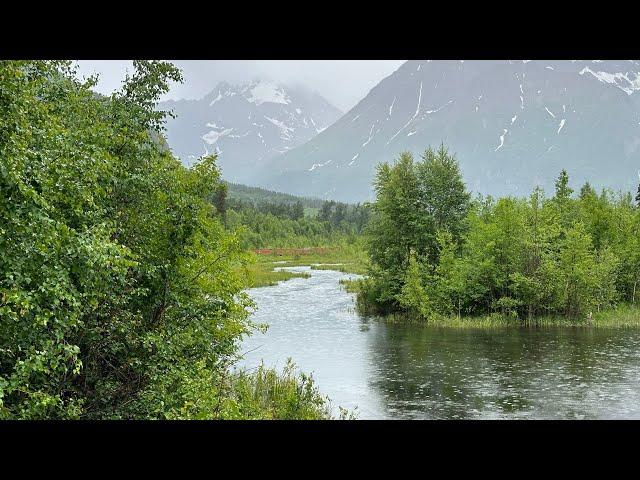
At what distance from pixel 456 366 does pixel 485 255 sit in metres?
14.6

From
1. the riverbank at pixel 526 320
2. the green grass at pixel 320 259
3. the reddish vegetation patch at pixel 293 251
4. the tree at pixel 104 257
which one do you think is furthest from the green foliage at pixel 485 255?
the reddish vegetation patch at pixel 293 251

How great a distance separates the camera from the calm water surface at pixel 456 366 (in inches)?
712

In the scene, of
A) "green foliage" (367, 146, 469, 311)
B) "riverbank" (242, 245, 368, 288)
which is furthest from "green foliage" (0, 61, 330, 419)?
"riverbank" (242, 245, 368, 288)

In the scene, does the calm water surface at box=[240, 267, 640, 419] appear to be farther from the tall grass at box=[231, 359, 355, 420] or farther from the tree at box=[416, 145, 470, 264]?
the tree at box=[416, 145, 470, 264]

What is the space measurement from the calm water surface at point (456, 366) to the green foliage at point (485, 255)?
314 cm

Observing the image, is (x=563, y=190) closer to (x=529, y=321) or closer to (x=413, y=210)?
(x=413, y=210)

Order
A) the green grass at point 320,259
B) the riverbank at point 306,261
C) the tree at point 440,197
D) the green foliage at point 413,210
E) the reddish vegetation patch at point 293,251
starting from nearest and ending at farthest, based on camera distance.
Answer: the green foliage at point 413,210
the tree at point 440,197
the riverbank at point 306,261
the green grass at point 320,259
the reddish vegetation patch at point 293,251

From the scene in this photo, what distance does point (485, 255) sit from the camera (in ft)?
120

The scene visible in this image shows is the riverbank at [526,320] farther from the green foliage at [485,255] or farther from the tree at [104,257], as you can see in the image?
the tree at [104,257]
